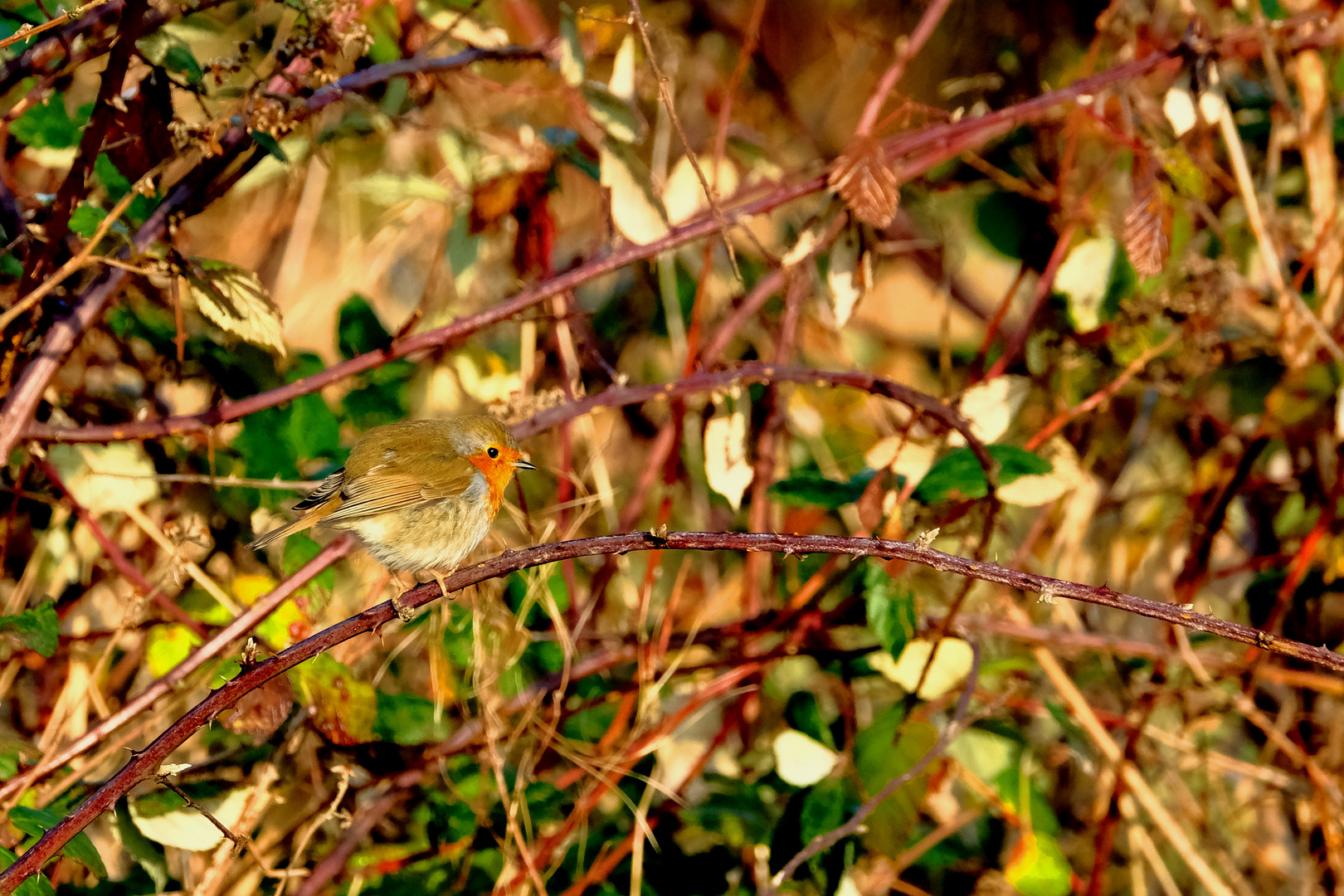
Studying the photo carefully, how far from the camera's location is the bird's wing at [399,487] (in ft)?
7.65

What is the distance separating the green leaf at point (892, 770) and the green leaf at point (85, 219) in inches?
77.1

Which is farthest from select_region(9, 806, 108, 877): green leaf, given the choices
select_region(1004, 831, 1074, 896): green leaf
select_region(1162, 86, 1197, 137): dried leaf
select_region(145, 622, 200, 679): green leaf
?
select_region(1162, 86, 1197, 137): dried leaf

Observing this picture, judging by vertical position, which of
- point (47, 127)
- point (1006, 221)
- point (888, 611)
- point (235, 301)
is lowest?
point (888, 611)

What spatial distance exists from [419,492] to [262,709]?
26.2 inches

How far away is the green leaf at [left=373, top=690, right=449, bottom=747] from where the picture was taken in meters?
2.42

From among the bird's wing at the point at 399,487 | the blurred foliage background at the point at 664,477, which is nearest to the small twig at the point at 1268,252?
the blurred foliage background at the point at 664,477

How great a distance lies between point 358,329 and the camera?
276 centimetres

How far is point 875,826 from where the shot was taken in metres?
2.37

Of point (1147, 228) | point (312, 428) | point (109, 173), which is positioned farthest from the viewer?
point (312, 428)

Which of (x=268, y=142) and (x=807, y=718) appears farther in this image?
(x=807, y=718)

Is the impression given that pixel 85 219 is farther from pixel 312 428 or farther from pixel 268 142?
pixel 312 428

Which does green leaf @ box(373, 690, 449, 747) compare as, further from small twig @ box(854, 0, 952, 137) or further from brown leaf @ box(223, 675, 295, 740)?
small twig @ box(854, 0, 952, 137)

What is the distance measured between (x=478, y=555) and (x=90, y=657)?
42.2 inches

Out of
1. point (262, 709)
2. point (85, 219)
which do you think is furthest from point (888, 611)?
point (85, 219)
